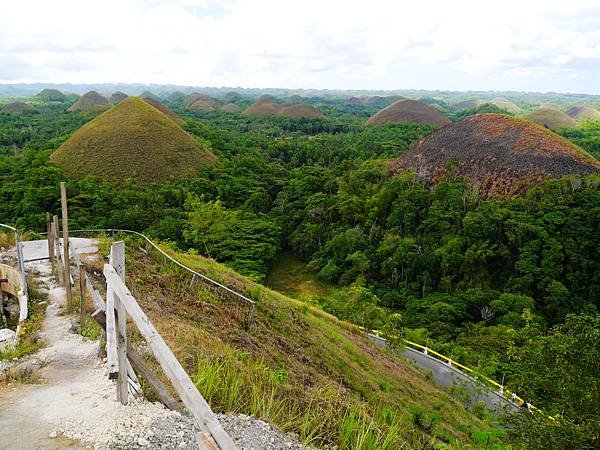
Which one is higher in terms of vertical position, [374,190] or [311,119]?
[311,119]

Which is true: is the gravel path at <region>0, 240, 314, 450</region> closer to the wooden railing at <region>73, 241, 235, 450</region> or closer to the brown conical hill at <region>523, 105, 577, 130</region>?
the wooden railing at <region>73, 241, 235, 450</region>

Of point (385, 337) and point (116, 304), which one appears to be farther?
point (385, 337)

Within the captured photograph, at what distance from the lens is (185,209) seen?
3359 cm

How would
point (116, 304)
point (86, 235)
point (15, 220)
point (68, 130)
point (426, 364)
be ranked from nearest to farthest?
point (116, 304) → point (86, 235) → point (426, 364) → point (15, 220) → point (68, 130)

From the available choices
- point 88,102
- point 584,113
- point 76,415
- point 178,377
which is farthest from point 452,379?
point 584,113

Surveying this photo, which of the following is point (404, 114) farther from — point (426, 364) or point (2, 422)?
point (2, 422)

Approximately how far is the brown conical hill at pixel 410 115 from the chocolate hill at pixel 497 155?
47.7m

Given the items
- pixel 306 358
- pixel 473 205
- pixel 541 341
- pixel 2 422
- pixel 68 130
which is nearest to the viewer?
pixel 2 422

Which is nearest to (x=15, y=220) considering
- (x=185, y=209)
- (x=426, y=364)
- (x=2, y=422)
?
(x=185, y=209)

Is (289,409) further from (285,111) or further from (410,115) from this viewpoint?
(285,111)

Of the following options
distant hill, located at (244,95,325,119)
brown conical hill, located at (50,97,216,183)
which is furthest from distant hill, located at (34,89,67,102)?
brown conical hill, located at (50,97,216,183)

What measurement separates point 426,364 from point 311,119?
8233 cm

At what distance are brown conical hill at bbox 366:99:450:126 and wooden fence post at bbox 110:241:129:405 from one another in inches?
3513

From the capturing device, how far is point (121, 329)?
343 cm
